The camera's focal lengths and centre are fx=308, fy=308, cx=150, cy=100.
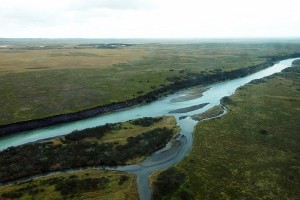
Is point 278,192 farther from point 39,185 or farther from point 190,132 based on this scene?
point 39,185

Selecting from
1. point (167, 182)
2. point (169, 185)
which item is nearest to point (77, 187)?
point (167, 182)

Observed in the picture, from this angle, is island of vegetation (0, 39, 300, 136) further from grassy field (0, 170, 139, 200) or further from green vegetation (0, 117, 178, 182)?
grassy field (0, 170, 139, 200)

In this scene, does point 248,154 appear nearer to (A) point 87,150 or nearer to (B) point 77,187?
(A) point 87,150

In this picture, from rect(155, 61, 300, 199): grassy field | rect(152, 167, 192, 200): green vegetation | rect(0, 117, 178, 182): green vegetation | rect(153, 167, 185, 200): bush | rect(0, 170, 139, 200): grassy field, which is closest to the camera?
rect(0, 170, 139, 200): grassy field

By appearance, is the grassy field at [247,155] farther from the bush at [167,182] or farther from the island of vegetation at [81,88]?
the island of vegetation at [81,88]

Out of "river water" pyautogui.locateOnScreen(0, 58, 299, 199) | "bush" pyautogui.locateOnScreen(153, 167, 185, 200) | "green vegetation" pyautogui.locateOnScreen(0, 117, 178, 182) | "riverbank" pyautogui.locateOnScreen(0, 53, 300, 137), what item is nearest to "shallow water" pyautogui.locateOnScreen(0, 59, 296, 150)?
"river water" pyautogui.locateOnScreen(0, 58, 299, 199)
